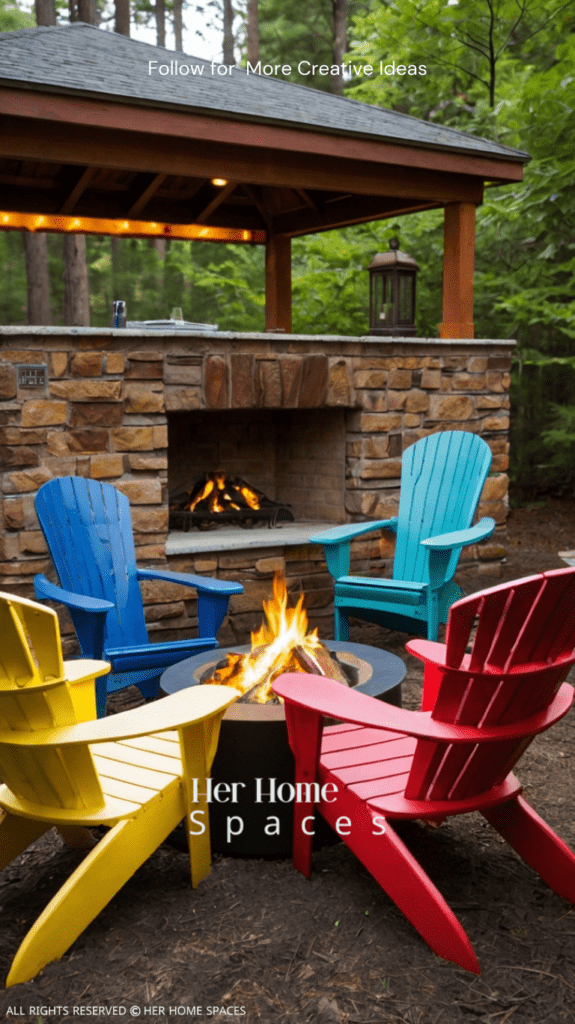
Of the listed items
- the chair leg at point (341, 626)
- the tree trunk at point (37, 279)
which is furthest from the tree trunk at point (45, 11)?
the chair leg at point (341, 626)

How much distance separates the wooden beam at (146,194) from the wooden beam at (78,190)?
1.16ft

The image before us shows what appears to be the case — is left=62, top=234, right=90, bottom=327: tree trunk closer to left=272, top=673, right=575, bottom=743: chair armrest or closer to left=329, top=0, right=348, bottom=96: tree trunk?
left=329, top=0, right=348, bottom=96: tree trunk

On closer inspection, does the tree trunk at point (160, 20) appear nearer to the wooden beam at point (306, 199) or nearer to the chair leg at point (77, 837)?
the wooden beam at point (306, 199)

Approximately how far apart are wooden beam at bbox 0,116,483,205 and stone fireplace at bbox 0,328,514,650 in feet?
3.63

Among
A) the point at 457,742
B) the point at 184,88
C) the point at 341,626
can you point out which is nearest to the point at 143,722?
the point at 457,742

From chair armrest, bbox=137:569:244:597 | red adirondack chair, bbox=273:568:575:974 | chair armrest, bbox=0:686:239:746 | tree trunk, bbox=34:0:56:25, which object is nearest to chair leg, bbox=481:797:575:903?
red adirondack chair, bbox=273:568:575:974

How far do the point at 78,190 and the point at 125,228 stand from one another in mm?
705

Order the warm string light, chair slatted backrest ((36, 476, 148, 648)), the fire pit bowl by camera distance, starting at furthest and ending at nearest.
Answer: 1. the warm string light
2. chair slatted backrest ((36, 476, 148, 648))
3. the fire pit bowl

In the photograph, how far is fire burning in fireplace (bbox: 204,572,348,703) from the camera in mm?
2473

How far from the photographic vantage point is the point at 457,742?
1729mm

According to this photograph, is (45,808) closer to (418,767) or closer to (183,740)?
(183,740)

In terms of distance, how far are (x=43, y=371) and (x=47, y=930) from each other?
2542 mm

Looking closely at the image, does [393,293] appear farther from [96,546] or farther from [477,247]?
[96,546]

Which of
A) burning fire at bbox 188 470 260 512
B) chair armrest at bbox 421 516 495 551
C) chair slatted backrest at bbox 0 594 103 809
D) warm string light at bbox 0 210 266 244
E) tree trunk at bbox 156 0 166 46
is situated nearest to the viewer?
chair slatted backrest at bbox 0 594 103 809
